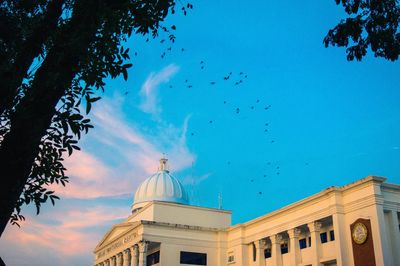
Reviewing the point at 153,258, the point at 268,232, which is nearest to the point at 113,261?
the point at 153,258

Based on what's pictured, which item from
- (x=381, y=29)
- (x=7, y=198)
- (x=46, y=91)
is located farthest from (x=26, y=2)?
(x=381, y=29)

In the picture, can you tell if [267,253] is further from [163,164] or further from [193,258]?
[163,164]

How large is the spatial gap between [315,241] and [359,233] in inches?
169

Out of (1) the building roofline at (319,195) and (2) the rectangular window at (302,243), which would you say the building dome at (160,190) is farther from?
(2) the rectangular window at (302,243)

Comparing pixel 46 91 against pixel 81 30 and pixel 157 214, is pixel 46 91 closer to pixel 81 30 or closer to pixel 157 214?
pixel 81 30

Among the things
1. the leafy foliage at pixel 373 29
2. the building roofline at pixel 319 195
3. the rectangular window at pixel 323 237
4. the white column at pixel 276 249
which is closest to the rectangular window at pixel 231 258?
the building roofline at pixel 319 195

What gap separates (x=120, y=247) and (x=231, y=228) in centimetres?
1291

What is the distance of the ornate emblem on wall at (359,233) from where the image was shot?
27328mm

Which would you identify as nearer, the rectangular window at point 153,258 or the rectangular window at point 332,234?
the rectangular window at point 332,234

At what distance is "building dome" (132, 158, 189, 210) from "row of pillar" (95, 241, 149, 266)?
647 cm

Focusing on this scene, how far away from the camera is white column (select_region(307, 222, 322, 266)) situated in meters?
31.3

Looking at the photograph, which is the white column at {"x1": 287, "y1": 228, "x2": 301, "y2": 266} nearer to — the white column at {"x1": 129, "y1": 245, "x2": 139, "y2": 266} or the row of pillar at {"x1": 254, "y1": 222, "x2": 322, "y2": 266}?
the row of pillar at {"x1": 254, "y1": 222, "x2": 322, "y2": 266}

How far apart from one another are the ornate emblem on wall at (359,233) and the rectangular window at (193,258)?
16.8 metres

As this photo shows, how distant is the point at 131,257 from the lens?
44.2m
